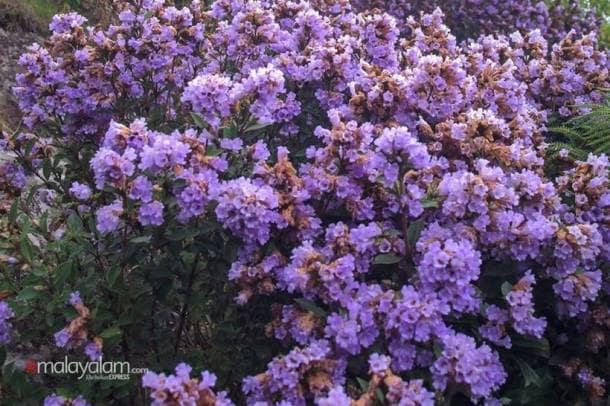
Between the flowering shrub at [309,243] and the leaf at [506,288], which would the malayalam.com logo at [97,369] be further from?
the leaf at [506,288]

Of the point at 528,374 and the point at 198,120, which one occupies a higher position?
the point at 198,120

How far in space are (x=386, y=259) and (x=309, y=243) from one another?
0.85 ft

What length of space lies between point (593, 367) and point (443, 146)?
1.01 meters

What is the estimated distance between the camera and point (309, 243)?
7.33 feet

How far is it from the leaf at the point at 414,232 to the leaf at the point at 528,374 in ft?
1.90

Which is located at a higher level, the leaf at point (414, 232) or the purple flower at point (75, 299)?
the purple flower at point (75, 299)

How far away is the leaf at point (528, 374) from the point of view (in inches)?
92.3

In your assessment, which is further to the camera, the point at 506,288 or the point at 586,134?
the point at 586,134

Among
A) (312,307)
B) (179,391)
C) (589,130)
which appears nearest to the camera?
(179,391)

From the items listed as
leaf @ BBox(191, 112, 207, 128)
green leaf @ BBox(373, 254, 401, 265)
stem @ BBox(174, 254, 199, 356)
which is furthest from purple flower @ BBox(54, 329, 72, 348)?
green leaf @ BBox(373, 254, 401, 265)

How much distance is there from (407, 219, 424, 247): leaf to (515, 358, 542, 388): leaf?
58cm

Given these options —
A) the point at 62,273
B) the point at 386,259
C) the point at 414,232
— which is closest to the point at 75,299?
the point at 62,273

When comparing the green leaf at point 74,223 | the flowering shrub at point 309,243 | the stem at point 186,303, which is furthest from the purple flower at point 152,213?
the green leaf at point 74,223

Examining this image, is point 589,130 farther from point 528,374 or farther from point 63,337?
point 63,337
